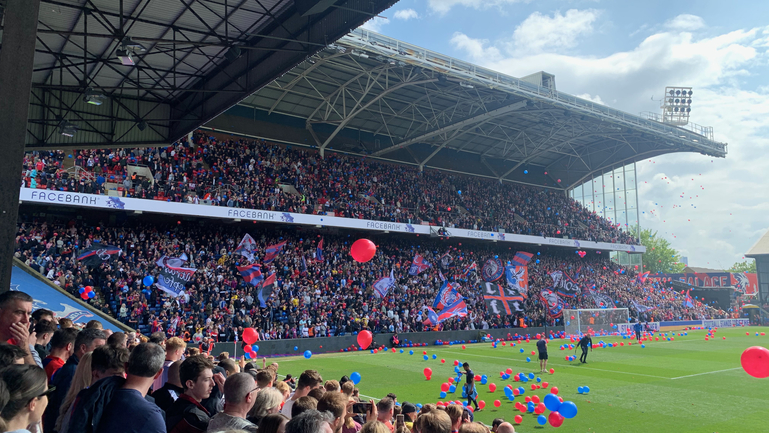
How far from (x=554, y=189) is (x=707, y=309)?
71.8 feet

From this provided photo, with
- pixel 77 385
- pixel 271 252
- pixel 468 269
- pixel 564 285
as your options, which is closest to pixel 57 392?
pixel 77 385

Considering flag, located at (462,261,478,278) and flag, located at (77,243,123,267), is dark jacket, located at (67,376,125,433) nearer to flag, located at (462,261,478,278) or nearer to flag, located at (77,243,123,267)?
flag, located at (77,243,123,267)

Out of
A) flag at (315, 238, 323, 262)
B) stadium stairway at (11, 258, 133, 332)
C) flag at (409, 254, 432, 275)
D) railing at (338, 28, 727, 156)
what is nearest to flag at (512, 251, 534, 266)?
flag at (409, 254, 432, 275)

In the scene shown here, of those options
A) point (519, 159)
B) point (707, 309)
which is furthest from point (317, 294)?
point (707, 309)

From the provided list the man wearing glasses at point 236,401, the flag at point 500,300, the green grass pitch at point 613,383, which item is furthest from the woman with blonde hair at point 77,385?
the flag at point 500,300

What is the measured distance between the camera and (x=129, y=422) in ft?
11.9

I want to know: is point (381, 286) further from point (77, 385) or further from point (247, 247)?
point (77, 385)

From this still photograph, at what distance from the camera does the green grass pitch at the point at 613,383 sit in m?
13.3

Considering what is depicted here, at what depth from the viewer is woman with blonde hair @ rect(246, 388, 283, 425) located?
451cm

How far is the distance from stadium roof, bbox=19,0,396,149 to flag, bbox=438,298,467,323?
20.7 meters

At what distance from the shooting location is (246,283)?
28.5m

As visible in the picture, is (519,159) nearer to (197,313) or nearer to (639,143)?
(639,143)

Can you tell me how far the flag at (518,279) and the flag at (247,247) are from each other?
828 inches

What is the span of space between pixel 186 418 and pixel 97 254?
2343 centimetres
